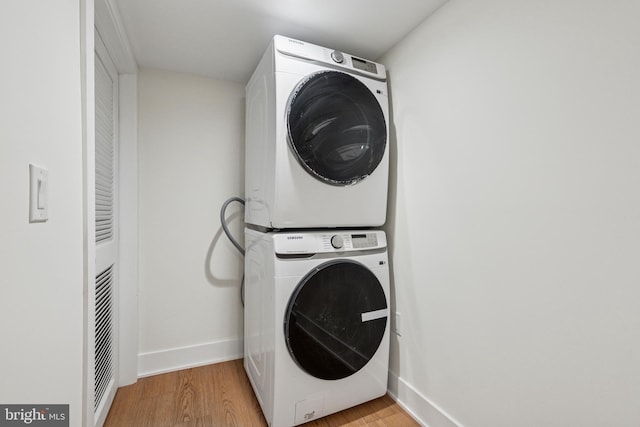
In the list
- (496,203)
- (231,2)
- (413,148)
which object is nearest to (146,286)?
(231,2)

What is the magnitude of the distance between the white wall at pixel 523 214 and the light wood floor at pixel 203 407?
227mm

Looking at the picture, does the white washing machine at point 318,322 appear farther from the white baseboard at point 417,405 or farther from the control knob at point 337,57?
the control knob at point 337,57

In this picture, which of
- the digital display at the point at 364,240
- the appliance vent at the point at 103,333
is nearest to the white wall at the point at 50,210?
the appliance vent at the point at 103,333

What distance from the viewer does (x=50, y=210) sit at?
677 mm

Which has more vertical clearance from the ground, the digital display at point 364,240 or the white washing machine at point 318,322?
the digital display at point 364,240

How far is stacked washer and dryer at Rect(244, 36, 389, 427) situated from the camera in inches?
51.5

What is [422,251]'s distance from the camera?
4.71 ft

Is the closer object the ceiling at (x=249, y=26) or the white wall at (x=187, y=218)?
the ceiling at (x=249, y=26)

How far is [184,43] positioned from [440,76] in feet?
4.71

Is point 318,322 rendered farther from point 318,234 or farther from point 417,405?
point 417,405

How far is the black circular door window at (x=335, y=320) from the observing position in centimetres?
130

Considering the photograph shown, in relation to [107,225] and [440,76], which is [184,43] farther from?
[440,76]

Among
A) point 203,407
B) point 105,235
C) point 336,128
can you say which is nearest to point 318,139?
point 336,128

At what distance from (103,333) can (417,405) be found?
1707mm
